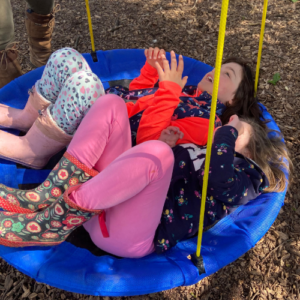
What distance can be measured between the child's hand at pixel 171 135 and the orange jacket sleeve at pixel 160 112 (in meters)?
0.04

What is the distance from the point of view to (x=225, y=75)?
1.79 m

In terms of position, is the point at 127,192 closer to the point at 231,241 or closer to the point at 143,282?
the point at 143,282

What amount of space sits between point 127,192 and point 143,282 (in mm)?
367

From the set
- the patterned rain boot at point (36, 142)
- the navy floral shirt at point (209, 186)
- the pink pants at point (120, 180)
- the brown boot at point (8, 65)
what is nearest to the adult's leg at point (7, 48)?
the brown boot at point (8, 65)

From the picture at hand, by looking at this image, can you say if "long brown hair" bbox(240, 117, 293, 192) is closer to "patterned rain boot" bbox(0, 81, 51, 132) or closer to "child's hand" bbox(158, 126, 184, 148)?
"child's hand" bbox(158, 126, 184, 148)

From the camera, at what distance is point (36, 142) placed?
152cm

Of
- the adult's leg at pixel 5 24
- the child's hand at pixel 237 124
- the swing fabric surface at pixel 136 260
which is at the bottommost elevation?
the swing fabric surface at pixel 136 260

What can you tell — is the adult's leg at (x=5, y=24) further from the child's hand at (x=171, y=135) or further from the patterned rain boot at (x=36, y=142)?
the child's hand at (x=171, y=135)

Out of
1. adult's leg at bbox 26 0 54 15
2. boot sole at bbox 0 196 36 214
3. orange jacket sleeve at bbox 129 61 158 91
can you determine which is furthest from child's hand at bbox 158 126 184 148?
adult's leg at bbox 26 0 54 15

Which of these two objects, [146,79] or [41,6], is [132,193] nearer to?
[146,79]

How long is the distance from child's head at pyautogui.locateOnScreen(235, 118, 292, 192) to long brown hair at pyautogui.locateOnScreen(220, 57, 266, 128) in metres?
0.21

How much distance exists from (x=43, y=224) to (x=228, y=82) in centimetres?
129

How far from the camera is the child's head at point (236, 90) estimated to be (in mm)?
1783

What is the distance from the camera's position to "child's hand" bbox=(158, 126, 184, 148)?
147 centimetres
